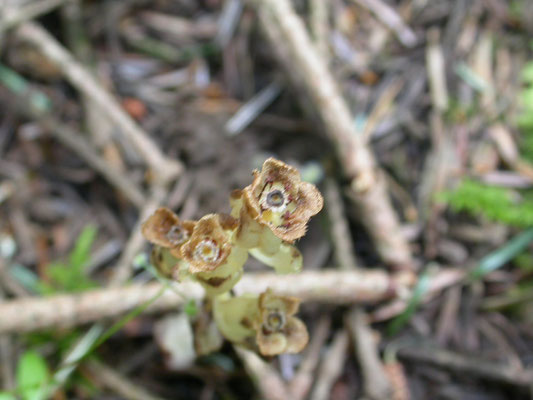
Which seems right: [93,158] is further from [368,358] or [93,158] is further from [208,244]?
[368,358]

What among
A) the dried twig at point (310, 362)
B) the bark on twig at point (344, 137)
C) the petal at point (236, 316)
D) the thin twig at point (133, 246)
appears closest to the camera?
the petal at point (236, 316)

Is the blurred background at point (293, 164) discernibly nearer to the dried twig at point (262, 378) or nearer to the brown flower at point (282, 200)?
the dried twig at point (262, 378)

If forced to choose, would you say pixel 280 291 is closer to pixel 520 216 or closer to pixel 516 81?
pixel 520 216

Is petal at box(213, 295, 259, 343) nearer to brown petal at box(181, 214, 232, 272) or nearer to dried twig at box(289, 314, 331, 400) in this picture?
brown petal at box(181, 214, 232, 272)

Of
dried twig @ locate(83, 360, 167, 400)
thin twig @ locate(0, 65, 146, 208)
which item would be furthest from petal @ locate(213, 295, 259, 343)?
thin twig @ locate(0, 65, 146, 208)

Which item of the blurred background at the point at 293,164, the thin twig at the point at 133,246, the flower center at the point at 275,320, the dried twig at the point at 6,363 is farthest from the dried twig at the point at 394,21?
the dried twig at the point at 6,363
